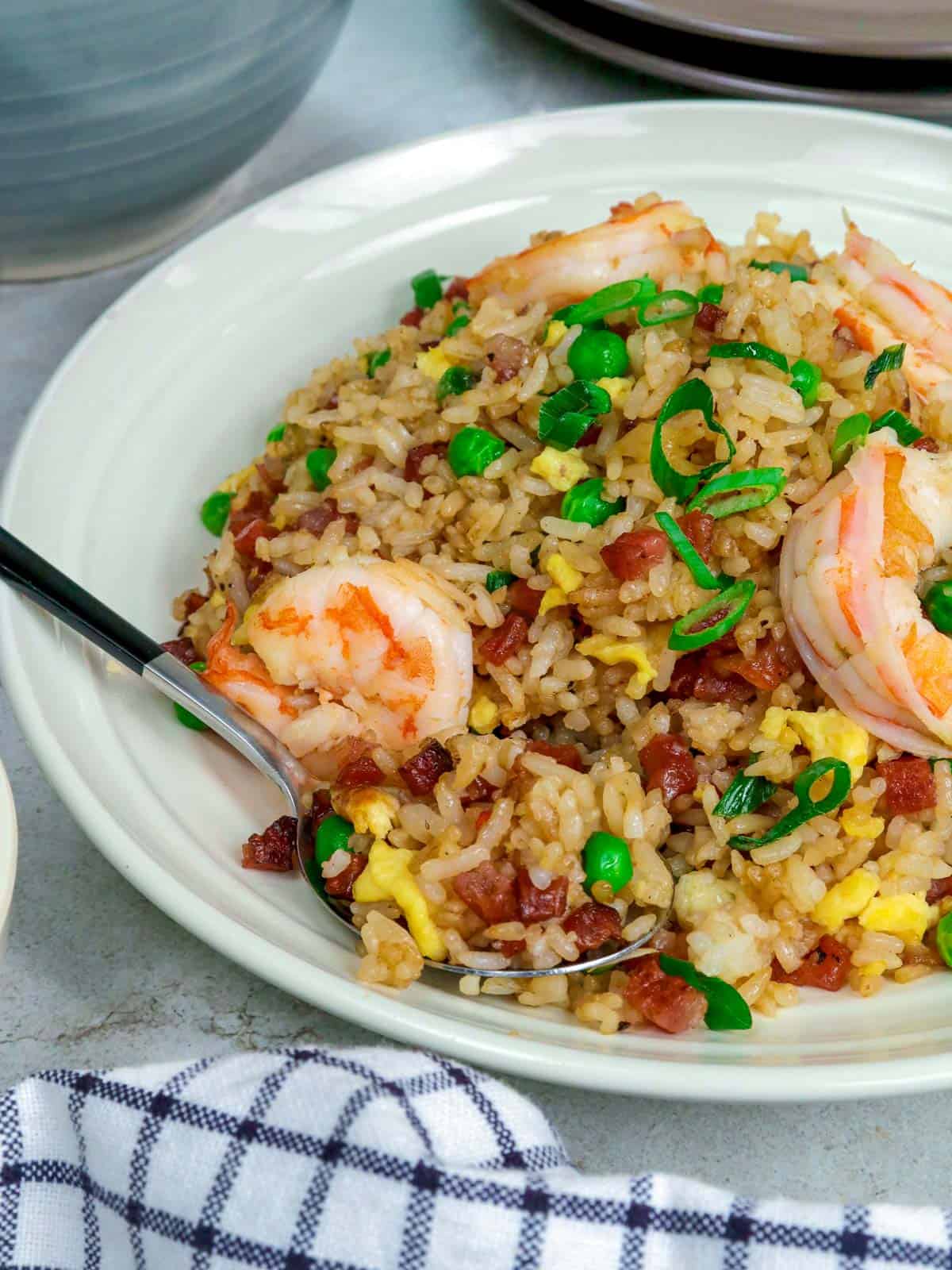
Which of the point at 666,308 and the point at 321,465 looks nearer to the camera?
the point at 666,308

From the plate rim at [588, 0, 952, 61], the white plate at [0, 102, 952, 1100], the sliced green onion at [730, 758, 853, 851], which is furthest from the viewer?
the plate rim at [588, 0, 952, 61]

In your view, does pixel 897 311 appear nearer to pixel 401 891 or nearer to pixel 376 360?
pixel 376 360

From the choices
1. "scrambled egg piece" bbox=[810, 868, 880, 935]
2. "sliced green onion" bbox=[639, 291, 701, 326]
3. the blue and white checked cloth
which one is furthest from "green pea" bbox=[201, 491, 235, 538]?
"scrambled egg piece" bbox=[810, 868, 880, 935]

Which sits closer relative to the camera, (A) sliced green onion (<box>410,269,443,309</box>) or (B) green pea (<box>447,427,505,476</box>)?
(B) green pea (<box>447,427,505,476</box>)

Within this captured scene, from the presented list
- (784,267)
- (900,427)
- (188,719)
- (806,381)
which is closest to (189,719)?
(188,719)

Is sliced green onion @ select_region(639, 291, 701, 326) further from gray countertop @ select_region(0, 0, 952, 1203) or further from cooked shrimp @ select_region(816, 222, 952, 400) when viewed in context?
gray countertop @ select_region(0, 0, 952, 1203)

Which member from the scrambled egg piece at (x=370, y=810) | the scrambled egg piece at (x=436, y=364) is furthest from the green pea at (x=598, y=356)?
the scrambled egg piece at (x=370, y=810)

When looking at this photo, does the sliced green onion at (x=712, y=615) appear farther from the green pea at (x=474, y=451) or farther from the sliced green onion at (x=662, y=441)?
the green pea at (x=474, y=451)
